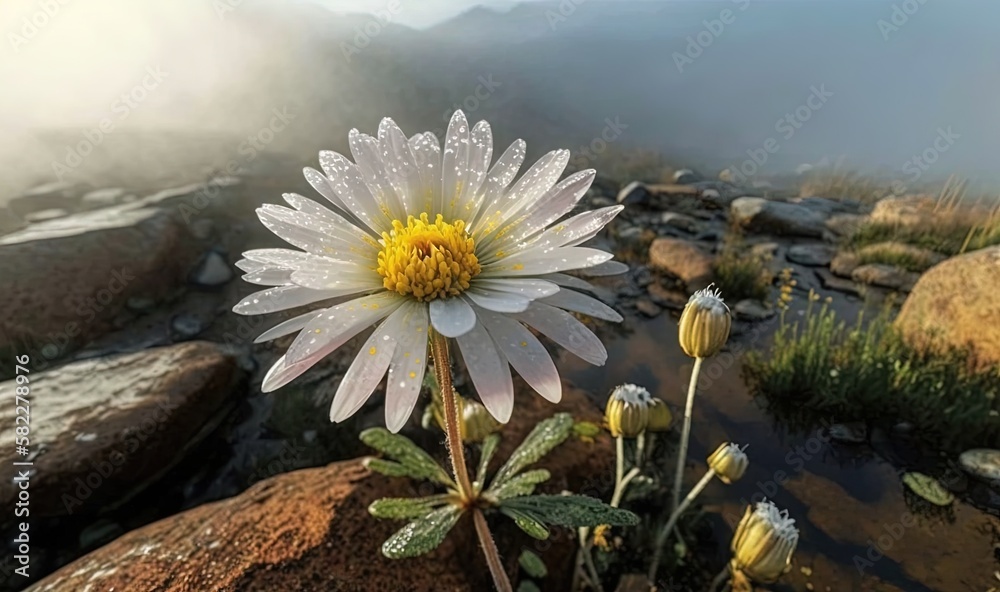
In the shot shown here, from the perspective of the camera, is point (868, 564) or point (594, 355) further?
point (868, 564)

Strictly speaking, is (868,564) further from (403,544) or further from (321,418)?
(321,418)

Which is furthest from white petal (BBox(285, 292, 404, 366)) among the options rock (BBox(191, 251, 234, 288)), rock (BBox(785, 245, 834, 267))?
rock (BBox(785, 245, 834, 267))

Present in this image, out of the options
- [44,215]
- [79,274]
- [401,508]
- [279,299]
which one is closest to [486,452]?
[401,508]

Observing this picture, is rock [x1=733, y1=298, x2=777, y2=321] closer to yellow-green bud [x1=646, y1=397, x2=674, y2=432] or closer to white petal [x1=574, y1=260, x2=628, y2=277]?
yellow-green bud [x1=646, y1=397, x2=674, y2=432]

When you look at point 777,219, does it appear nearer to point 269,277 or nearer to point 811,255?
point 811,255

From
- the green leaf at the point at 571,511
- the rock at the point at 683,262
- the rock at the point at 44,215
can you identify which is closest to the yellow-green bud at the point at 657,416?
the green leaf at the point at 571,511

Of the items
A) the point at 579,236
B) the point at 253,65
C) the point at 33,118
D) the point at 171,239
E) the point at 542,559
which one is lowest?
the point at 542,559

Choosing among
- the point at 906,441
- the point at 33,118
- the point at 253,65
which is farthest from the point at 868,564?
the point at 253,65
